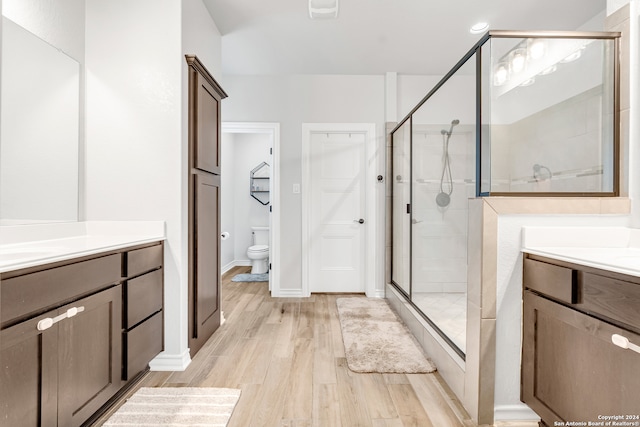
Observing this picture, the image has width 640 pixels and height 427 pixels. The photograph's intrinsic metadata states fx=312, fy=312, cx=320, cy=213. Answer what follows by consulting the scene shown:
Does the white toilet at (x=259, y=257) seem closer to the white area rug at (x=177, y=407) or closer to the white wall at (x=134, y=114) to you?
the white wall at (x=134, y=114)

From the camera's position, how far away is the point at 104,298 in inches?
56.7

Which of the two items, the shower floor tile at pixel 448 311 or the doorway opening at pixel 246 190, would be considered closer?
the shower floor tile at pixel 448 311

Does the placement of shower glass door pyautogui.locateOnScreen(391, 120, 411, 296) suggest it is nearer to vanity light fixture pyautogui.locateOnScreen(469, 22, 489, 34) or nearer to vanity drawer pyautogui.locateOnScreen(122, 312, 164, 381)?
vanity light fixture pyautogui.locateOnScreen(469, 22, 489, 34)

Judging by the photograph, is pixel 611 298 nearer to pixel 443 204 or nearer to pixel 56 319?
pixel 443 204

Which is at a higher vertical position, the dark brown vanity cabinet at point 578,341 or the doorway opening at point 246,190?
the doorway opening at point 246,190

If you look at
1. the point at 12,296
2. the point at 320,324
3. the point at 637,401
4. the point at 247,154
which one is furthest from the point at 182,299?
the point at 247,154

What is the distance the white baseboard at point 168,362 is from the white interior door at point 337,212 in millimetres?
1915

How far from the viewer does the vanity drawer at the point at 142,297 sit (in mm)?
1609

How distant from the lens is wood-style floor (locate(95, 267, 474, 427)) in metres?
1.52

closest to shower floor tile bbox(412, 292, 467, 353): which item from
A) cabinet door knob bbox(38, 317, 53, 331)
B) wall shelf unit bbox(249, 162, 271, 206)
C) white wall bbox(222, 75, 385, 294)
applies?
white wall bbox(222, 75, 385, 294)

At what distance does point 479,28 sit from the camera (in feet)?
8.84

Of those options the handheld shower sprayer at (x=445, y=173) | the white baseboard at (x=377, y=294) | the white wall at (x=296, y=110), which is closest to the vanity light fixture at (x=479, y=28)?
the handheld shower sprayer at (x=445, y=173)

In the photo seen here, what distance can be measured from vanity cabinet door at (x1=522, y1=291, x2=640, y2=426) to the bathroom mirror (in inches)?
98.6

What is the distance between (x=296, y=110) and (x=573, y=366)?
3.29m
